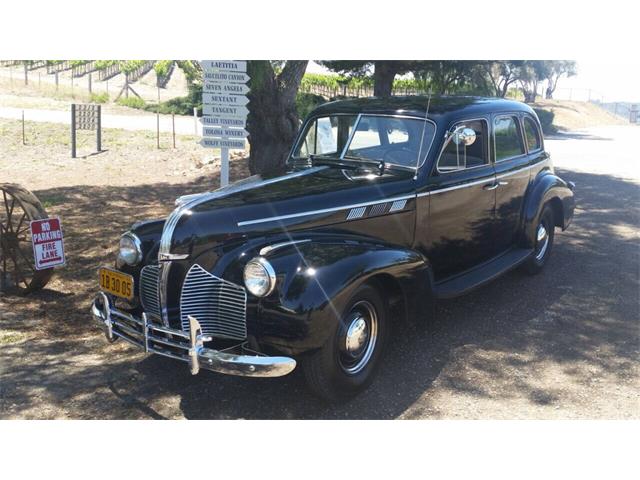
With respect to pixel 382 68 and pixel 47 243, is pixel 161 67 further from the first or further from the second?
pixel 47 243

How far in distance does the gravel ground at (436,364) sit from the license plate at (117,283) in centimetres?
68

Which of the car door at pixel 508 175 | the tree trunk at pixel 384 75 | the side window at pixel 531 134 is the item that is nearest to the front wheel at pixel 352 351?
the car door at pixel 508 175

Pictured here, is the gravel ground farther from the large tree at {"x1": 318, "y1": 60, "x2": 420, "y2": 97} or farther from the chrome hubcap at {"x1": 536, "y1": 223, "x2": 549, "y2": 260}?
the large tree at {"x1": 318, "y1": 60, "x2": 420, "y2": 97}

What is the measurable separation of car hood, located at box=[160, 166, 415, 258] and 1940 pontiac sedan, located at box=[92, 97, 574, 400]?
0.03 feet

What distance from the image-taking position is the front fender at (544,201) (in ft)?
19.9

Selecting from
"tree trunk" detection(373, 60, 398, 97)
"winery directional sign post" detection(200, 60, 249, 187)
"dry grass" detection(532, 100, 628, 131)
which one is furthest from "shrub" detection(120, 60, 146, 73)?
"winery directional sign post" detection(200, 60, 249, 187)

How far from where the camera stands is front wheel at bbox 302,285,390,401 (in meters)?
3.61

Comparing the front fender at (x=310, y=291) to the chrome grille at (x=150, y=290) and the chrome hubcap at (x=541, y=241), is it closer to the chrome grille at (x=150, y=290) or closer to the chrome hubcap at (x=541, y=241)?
the chrome grille at (x=150, y=290)

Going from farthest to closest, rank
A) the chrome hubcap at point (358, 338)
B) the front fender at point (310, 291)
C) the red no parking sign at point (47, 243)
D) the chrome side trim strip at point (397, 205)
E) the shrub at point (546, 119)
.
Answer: the shrub at point (546, 119) < the red no parking sign at point (47, 243) < the chrome side trim strip at point (397, 205) < the chrome hubcap at point (358, 338) < the front fender at point (310, 291)

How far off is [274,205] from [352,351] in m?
1.14

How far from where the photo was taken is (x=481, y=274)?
529cm

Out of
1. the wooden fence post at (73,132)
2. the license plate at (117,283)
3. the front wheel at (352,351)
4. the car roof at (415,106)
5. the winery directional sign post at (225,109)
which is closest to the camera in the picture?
the front wheel at (352,351)

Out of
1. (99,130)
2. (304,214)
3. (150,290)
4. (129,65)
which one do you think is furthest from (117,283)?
(129,65)
